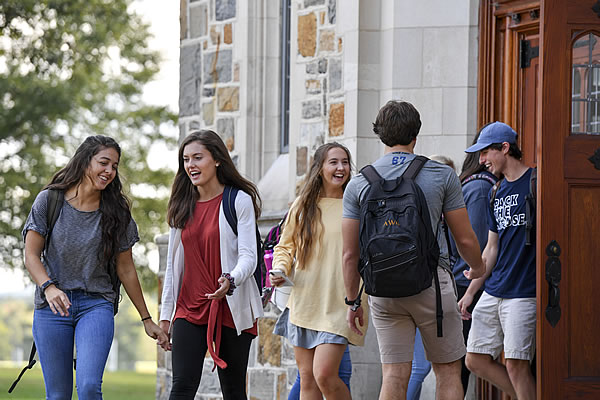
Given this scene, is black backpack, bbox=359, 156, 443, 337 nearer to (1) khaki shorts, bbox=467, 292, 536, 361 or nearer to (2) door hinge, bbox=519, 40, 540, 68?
(1) khaki shorts, bbox=467, 292, 536, 361

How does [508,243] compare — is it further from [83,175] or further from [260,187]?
[260,187]

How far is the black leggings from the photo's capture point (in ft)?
20.0

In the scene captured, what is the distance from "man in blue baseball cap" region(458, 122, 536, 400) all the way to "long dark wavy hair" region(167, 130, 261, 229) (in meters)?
1.40

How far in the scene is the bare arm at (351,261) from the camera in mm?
5840

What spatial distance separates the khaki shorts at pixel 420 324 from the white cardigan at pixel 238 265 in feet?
2.43

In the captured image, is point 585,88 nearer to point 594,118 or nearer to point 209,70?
point 594,118

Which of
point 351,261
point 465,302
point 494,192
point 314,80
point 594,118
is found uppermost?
point 314,80

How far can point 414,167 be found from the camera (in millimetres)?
5625

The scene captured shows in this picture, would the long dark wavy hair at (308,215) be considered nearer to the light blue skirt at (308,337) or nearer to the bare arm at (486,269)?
the light blue skirt at (308,337)

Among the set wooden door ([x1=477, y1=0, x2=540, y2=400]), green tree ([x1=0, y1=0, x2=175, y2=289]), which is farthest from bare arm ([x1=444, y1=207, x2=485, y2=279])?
green tree ([x1=0, y1=0, x2=175, y2=289])

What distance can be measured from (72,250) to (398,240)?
1791 millimetres

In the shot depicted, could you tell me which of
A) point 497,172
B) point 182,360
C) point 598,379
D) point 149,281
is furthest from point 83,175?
→ point 149,281

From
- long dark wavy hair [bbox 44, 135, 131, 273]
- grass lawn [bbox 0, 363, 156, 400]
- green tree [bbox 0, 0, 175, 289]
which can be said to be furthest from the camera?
green tree [bbox 0, 0, 175, 289]

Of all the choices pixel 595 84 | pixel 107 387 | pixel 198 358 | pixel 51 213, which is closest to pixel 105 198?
pixel 51 213
